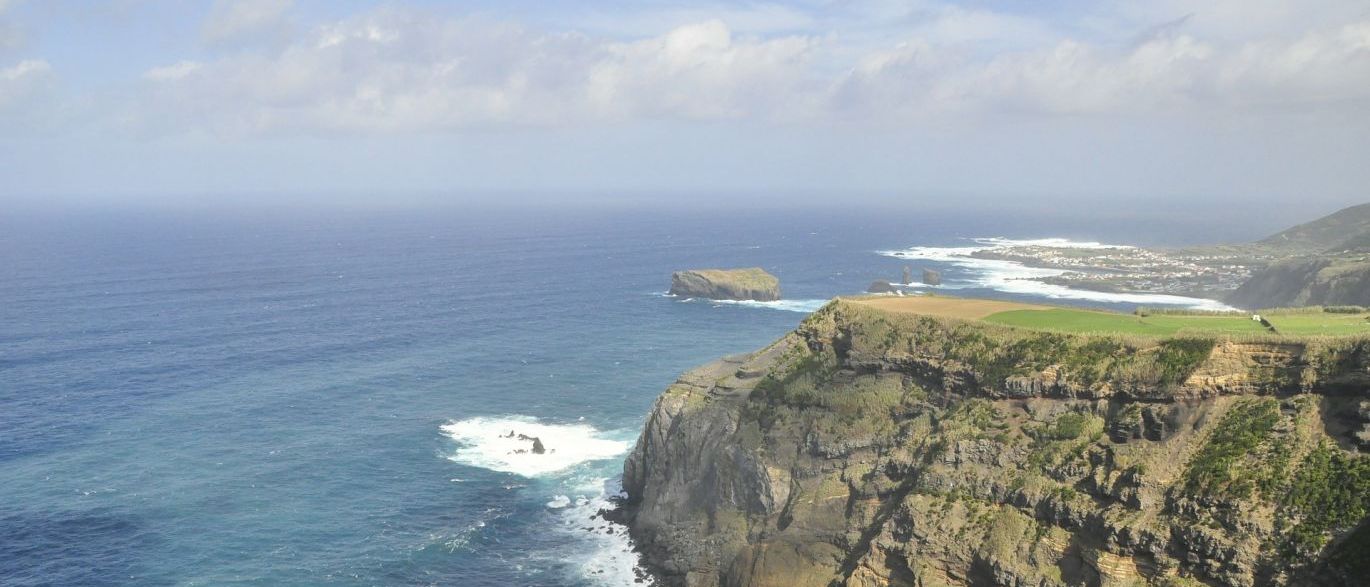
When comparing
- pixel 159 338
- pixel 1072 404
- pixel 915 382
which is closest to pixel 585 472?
pixel 915 382

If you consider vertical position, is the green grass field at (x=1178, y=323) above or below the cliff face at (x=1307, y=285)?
above

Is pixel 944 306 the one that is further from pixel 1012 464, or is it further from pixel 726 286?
pixel 726 286

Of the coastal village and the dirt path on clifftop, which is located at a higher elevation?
the dirt path on clifftop

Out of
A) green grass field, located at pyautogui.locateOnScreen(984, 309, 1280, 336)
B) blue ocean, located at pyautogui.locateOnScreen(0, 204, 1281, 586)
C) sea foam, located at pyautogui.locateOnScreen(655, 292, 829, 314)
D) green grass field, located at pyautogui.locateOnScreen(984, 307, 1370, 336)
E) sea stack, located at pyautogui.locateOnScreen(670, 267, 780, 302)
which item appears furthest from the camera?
sea stack, located at pyautogui.locateOnScreen(670, 267, 780, 302)

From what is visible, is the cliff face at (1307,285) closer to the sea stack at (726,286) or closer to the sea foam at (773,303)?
the sea foam at (773,303)

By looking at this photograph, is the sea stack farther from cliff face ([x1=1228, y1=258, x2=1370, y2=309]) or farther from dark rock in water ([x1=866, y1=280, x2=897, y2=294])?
cliff face ([x1=1228, y1=258, x2=1370, y2=309])

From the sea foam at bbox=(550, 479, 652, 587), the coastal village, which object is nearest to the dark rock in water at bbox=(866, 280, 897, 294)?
the coastal village

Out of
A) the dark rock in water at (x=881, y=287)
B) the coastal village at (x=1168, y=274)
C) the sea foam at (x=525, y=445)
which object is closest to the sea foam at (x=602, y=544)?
the sea foam at (x=525, y=445)
